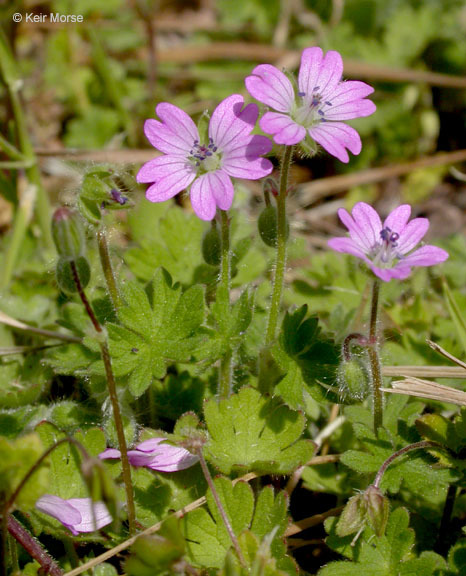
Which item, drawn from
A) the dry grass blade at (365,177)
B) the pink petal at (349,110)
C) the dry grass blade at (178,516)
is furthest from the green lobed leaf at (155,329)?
the dry grass blade at (365,177)

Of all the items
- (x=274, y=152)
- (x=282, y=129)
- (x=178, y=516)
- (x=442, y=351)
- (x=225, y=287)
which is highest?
(x=282, y=129)

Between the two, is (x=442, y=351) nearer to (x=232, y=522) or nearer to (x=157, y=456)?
(x=232, y=522)

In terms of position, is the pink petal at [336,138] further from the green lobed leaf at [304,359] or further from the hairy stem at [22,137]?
the hairy stem at [22,137]

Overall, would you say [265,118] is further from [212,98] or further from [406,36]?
[406,36]

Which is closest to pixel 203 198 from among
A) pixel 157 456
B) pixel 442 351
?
pixel 157 456

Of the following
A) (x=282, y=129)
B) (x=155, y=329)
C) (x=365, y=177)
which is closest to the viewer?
(x=282, y=129)

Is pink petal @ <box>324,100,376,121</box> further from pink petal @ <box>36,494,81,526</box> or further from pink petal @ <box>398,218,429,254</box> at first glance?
pink petal @ <box>36,494,81,526</box>
